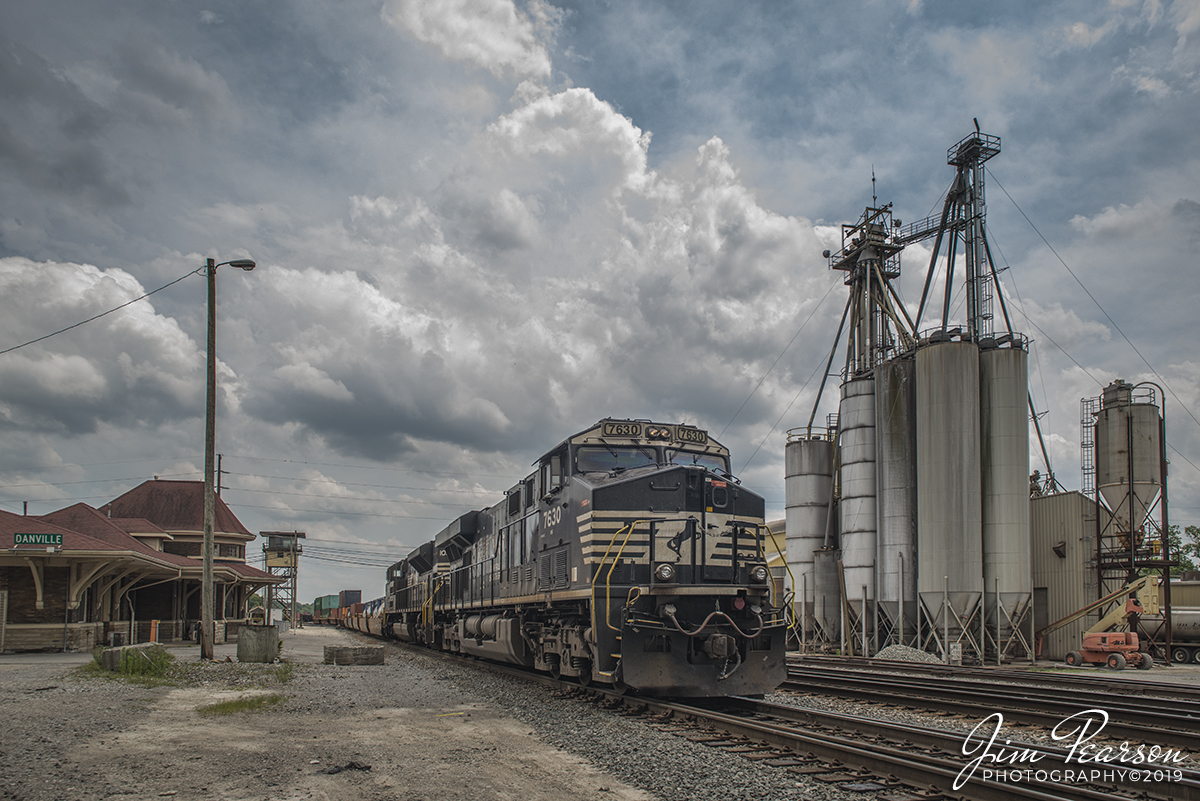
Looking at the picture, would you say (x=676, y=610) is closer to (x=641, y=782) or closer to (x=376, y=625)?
(x=641, y=782)

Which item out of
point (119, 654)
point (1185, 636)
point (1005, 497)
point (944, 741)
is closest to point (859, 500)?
point (1005, 497)

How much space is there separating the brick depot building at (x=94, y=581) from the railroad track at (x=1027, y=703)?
19523 mm

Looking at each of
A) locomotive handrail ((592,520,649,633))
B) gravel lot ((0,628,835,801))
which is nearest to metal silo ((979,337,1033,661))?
gravel lot ((0,628,835,801))

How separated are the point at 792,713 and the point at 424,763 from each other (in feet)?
16.6

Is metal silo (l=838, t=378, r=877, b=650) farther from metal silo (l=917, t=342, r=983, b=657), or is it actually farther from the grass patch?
the grass patch

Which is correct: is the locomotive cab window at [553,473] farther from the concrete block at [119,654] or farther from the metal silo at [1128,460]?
the metal silo at [1128,460]

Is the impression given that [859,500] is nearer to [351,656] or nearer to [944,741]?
[351,656]

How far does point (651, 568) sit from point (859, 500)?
71.6ft

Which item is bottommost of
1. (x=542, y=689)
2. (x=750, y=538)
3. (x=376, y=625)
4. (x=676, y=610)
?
(x=376, y=625)

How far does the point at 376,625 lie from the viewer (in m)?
42.6

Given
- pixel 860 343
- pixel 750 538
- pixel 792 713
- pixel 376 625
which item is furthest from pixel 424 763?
pixel 376 625

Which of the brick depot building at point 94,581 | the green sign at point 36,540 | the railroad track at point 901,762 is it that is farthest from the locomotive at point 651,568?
the brick depot building at point 94,581

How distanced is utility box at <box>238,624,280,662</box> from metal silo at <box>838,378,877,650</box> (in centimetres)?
1983

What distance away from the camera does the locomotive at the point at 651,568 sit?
1158 cm
